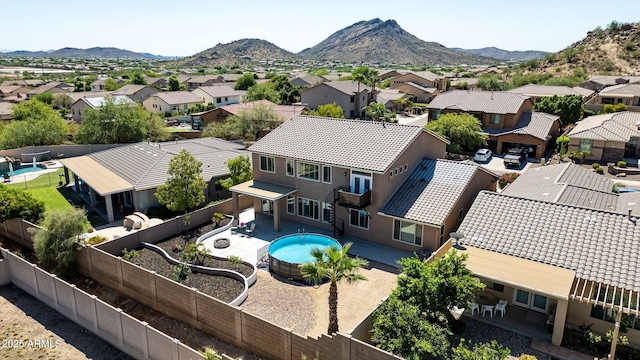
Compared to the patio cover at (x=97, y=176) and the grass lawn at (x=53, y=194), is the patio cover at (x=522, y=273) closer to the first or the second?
the patio cover at (x=97, y=176)

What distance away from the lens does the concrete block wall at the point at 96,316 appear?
1825cm

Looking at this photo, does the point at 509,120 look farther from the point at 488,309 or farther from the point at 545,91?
the point at 488,309

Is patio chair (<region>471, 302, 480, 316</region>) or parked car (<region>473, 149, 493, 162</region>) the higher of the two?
parked car (<region>473, 149, 493, 162</region>)

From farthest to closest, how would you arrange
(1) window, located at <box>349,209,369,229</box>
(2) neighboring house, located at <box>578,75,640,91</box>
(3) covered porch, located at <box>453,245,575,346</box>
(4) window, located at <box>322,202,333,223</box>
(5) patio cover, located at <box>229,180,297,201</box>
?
1. (2) neighboring house, located at <box>578,75,640,91</box>
2. (5) patio cover, located at <box>229,180,297,201</box>
3. (4) window, located at <box>322,202,333,223</box>
4. (1) window, located at <box>349,209,369,229</box>
5. (3) covered porch, located at <box>453,245,575,346</box>

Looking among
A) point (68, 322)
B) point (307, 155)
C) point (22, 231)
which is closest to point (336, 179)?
point (307, 155)

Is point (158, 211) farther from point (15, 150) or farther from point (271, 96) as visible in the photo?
point (271, 96)

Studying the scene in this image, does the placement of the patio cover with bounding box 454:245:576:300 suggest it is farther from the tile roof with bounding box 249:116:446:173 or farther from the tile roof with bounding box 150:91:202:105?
the tile roof with bounding box 150:91:202:105

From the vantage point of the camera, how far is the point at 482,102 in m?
60.6

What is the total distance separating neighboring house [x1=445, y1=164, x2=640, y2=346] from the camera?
18800mm

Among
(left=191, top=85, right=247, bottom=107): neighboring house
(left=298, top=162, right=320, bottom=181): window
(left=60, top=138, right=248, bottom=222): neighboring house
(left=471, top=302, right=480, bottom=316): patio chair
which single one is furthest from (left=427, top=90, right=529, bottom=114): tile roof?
(left=191, top=85, right=247, bottom=107): neighboring house

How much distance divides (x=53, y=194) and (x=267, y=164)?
2279cm

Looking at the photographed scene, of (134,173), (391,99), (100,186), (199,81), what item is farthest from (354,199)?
(199,81)

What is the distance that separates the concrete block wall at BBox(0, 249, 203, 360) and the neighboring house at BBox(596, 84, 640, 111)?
8002 cm

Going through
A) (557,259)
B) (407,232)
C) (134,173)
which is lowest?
(407,232)
